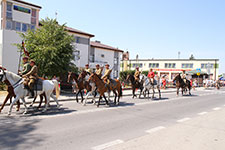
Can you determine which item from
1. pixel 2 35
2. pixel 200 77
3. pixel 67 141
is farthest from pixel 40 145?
pixel 200 77

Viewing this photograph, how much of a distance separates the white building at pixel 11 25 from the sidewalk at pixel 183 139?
25.6 m

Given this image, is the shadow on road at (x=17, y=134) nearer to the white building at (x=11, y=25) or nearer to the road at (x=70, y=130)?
the road at (x=70, y=130)

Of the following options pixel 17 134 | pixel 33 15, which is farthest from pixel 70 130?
pixel 33 15

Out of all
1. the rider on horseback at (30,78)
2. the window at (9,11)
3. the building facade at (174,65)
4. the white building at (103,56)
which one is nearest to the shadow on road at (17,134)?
the rider on horseback at (30,78)

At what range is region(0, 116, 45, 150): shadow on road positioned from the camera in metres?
5.01

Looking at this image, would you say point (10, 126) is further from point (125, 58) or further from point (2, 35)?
point (125, 58)

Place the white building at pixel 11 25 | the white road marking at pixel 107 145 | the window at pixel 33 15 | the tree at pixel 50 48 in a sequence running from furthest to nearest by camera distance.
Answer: the window at pixel 33 15 → the white building at pixel 11 25 → the tree at pixel 50 48 → the white road marking at pixel 107 145

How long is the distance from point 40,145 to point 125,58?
238 feet

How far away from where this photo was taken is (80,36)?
121ft

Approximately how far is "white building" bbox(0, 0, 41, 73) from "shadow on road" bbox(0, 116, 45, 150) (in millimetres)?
21968

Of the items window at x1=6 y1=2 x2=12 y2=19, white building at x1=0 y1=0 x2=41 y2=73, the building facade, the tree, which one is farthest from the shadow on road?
the building facade

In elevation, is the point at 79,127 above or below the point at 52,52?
below

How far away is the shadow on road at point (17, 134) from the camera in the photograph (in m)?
5.01

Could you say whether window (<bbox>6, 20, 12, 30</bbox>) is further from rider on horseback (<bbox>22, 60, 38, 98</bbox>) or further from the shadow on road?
the shadow on road
